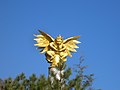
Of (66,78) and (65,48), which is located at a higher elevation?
(65,48)


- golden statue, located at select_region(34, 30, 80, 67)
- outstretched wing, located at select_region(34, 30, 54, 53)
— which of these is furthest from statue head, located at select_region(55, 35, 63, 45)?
outstretched wing, located at select_region(34, 30, 54, 53)

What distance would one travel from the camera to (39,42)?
18328 mm

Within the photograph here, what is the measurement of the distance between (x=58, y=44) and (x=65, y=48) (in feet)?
1.38

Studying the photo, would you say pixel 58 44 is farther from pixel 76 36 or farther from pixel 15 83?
pixel 15 83

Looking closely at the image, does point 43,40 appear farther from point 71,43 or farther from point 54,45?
point 71,43

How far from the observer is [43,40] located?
18.5m

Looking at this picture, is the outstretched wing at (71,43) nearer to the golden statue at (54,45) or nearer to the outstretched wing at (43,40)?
the golden statue at (54,45)

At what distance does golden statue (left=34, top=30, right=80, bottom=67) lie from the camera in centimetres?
1831

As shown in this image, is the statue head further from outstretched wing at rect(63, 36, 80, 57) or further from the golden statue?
outstretched wing at rect(63, 36, 80, 57)

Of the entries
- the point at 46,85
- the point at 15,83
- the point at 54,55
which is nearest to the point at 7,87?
the point at 15,83

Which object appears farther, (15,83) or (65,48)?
(65,48)

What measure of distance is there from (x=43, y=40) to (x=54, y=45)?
61 cm

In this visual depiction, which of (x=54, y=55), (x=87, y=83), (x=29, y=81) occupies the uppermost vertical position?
(x=54, y=55)

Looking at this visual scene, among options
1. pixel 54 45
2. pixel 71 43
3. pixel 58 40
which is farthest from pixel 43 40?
pixel 71 43
